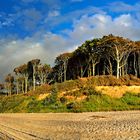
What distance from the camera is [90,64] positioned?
73812 millimetres

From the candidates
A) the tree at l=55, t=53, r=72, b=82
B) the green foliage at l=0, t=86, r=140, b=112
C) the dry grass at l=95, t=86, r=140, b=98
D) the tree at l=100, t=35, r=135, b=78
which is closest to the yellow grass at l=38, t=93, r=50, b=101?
the green foliage at l=0, t=86, r=140, b=112

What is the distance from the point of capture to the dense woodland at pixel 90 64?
61.6 meters

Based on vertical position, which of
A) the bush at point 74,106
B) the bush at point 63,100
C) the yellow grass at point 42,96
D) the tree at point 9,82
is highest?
the tree at point 9,82

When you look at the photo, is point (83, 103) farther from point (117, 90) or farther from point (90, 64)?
point (90, 64)

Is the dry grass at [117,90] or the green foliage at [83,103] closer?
the green foliage at [83,103]

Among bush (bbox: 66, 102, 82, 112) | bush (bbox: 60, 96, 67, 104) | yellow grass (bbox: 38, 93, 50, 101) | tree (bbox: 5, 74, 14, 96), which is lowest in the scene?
bush (bbox: 66, 102, 82, 112)

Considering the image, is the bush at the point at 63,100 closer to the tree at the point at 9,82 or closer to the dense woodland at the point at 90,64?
the dense woodland at the point at 90,64

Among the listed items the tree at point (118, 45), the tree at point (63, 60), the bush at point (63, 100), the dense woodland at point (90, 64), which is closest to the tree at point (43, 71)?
the dense woodland at point (90, 64)

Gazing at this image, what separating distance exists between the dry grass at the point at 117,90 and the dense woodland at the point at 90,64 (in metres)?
7.10

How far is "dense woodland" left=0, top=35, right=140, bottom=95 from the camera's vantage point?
61.6 meters

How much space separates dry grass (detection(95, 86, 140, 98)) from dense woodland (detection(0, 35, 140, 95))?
710cm

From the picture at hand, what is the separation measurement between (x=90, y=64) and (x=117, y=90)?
82.2 ft

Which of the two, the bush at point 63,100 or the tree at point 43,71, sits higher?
the tree at point 43,71

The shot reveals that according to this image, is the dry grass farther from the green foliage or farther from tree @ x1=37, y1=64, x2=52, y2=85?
tree @ x1=37, y1=64, x2=52, y2=85
